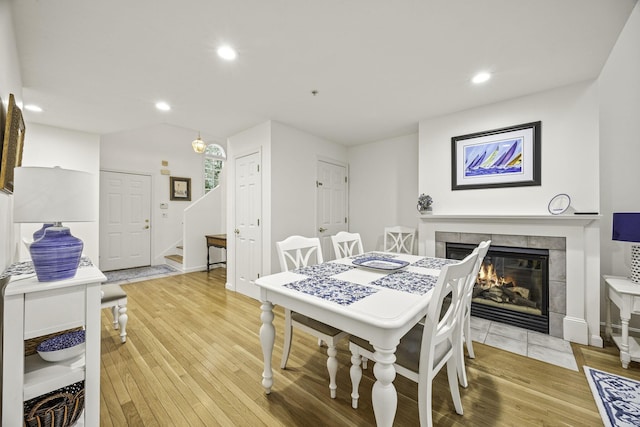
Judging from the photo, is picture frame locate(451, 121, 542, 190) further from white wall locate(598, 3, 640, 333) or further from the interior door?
the interior door

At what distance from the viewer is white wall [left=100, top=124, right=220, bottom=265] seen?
5.09 m

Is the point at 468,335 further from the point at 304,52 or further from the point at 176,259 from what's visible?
the point at 176,259

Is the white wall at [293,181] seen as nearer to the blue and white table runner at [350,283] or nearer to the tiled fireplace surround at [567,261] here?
the blue and white table runner at [350,283]

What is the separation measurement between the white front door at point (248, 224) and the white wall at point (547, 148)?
7.83ft

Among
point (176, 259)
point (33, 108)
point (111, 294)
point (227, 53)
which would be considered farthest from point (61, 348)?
point (176, 259)

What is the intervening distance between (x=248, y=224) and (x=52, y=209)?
2371 millimetres

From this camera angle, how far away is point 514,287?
2676 millimetres

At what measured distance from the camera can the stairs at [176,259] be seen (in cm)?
518

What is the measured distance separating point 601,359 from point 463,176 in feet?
6.36

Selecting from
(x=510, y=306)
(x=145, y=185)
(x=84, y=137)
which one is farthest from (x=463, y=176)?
(x=145, y=185)

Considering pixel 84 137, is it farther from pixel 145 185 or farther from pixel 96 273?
pixel 96 273

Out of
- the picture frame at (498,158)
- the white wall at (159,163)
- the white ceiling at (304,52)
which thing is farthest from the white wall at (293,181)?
the white wall at (159,163)

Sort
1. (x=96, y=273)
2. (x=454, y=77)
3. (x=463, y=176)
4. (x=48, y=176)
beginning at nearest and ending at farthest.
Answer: (x=48, y=176) < (x=96, y=273) < (x=454, y=77) < (x=463, y=176)

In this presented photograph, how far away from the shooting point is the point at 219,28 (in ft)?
5.29
